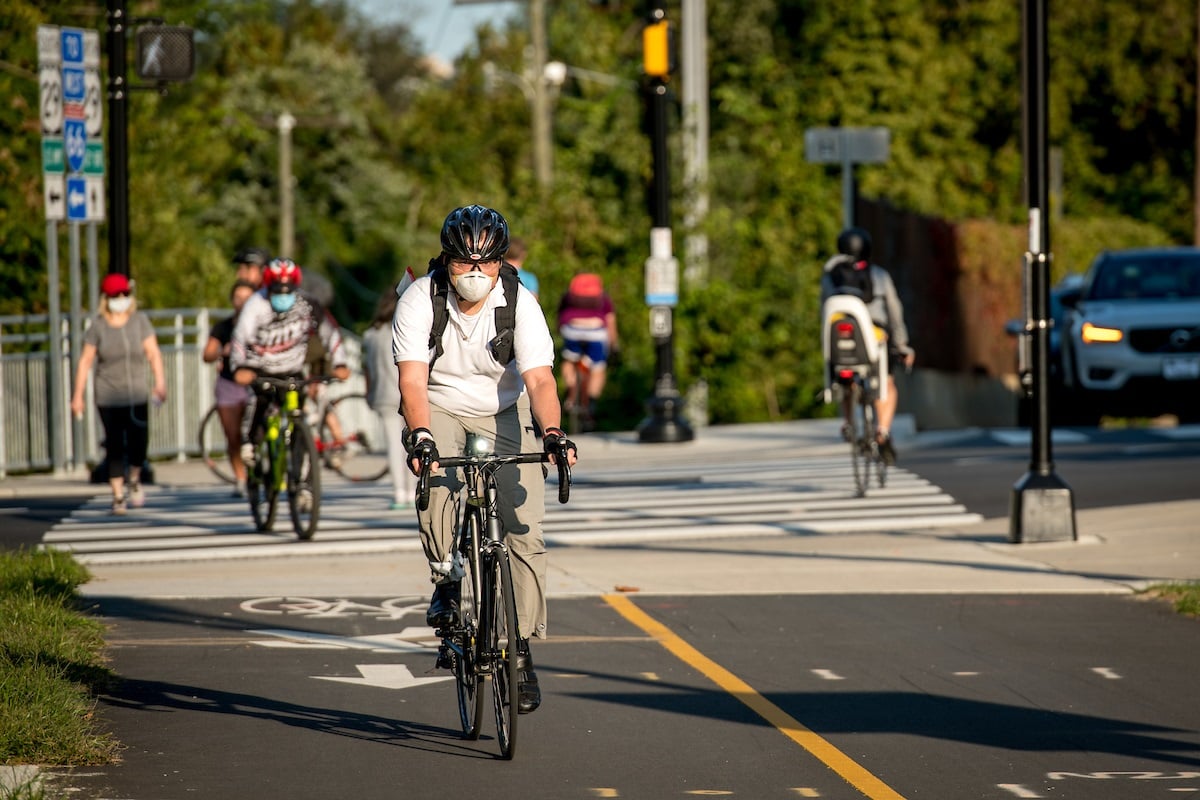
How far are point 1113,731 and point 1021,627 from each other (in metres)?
2.44

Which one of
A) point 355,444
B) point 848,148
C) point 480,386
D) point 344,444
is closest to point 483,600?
point 480,386

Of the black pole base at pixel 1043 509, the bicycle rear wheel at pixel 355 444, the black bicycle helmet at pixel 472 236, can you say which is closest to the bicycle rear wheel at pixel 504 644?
the black bicycle helmet at pixel 472 236

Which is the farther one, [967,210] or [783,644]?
[967,210]

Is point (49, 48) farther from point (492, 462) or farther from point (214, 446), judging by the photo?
point (492, 462)

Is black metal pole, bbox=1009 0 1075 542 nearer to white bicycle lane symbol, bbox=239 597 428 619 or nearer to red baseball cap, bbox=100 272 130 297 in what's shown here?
white bicycle lane symbol, bbox=239 597 428 619

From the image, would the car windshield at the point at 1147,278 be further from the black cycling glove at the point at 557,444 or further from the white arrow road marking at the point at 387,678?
the black cycling glove at the point at 557,444

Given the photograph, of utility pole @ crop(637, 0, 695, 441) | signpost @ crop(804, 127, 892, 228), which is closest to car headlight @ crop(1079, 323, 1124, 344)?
signpost @ crop(804, 127, 892, 228)

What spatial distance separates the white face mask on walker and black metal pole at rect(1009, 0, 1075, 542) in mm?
6078

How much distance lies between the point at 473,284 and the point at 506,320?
0.21 m

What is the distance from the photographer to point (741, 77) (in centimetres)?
4662

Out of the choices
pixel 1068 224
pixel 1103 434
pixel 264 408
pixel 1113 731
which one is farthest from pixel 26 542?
pixel 1068 224

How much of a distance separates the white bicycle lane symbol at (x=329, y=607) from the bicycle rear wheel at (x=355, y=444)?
4.15 metres

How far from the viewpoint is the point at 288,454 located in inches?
530

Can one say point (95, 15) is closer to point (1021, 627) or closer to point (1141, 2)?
point (1021, 627)
